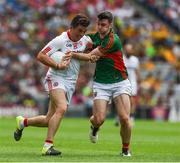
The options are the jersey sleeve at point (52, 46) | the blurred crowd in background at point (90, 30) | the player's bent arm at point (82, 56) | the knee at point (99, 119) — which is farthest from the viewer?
the blurred crowd in background at point (90, 30)

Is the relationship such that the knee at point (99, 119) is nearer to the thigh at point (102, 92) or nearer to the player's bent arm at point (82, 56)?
the thigh at point (102, 92)

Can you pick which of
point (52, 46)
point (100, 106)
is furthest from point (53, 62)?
point (100, 106)

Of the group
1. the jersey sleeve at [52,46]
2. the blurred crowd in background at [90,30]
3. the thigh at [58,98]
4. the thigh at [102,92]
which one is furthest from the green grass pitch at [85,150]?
the blurred crowd in background at [90,30]

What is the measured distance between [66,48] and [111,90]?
1.02 meters

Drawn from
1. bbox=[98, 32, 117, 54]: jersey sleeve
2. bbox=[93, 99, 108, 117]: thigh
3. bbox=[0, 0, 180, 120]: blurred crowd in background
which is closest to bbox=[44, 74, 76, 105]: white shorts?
bbox=[93, 99, 108, 117]: thigh

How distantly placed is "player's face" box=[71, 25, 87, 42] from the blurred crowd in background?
19235 mm

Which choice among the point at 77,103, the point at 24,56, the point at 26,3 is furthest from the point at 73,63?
the point at 26,3

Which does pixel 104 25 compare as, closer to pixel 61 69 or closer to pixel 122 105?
pixel 61 69

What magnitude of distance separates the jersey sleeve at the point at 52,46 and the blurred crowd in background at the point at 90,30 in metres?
19.3

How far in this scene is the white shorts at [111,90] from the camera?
11.9 meters

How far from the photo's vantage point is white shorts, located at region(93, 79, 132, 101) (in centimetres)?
1193

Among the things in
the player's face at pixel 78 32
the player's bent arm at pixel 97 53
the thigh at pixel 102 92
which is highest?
the player's face at pixel 78 32

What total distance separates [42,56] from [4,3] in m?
26.1

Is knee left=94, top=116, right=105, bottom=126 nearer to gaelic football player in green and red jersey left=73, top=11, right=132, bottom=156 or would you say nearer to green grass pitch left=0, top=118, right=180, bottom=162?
gaelic football player in green and red jersey left=73, top=11, right=132, bottom=156
